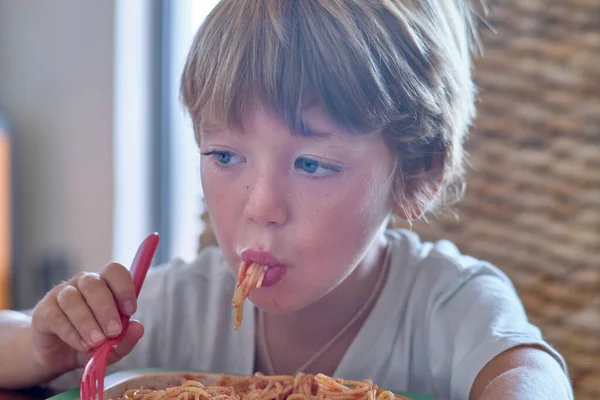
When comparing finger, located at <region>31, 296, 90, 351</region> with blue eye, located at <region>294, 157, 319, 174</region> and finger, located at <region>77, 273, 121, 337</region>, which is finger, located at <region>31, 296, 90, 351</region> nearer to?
finger, located at <region>77, 273, 121, 337</region>

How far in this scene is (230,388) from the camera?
0.78 m

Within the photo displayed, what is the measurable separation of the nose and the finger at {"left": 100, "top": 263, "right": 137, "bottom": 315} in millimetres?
177

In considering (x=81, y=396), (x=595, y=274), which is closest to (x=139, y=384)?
(x=81, y=396)

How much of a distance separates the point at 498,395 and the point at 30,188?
1.80m

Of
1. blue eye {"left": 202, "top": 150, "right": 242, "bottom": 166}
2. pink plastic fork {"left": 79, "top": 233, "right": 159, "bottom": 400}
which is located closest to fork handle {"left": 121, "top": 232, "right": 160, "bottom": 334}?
pink plastic fork {"left": 79, "top": 233, "right": 159, "bottom": 400}

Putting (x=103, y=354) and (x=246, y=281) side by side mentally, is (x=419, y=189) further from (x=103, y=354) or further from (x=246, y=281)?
(x=103, y=354)

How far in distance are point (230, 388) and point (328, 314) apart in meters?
0.33

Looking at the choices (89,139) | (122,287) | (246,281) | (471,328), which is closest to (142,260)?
(122,287)

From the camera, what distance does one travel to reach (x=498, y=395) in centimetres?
75

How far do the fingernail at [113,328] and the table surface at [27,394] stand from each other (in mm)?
156

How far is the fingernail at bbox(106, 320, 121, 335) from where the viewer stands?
84 centimetres

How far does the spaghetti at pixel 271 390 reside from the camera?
0.75 m

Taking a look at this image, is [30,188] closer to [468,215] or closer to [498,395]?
[468,215]

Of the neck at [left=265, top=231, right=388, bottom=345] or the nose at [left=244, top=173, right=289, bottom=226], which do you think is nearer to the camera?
the nose at [left=244, top=173, right=289, bottom=226]
